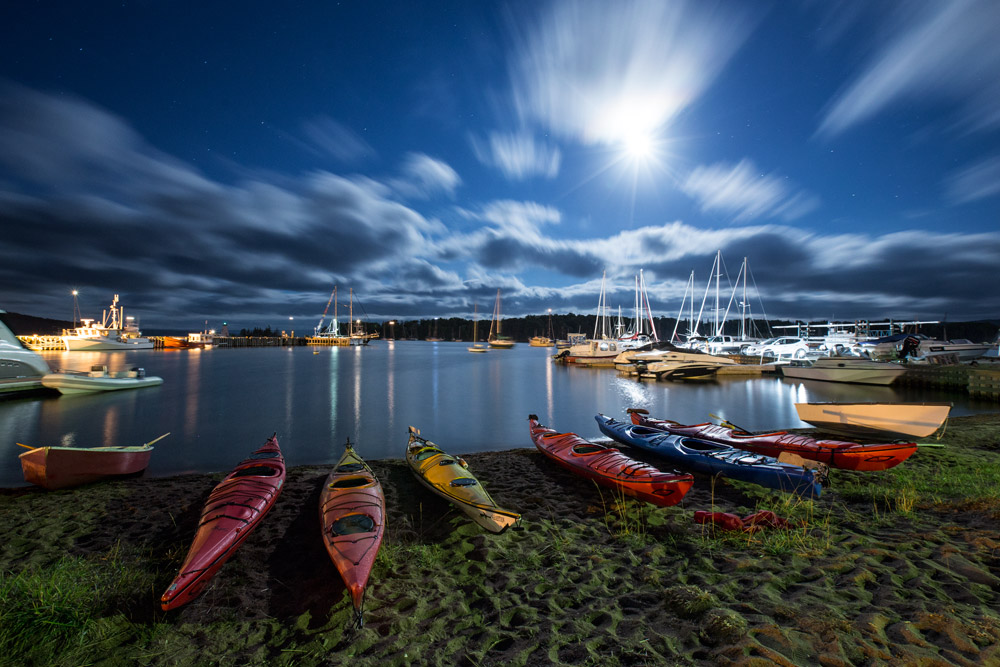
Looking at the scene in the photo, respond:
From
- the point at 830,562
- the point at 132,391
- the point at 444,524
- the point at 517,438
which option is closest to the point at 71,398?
the point at 132,391

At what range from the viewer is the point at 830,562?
16.0 ft

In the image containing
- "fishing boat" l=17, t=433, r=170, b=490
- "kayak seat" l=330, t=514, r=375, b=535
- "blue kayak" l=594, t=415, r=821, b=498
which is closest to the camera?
"kayak seat" l=330, t=514, r=375, b=535

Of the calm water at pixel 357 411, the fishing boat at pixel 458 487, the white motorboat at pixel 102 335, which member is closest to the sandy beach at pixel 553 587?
the fishing boat at pixel 458 487

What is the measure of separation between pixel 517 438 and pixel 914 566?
12.4m

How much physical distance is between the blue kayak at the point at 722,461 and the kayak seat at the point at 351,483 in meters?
7.27

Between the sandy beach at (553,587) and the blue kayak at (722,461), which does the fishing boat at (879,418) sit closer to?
the sandy beach at (553,587)

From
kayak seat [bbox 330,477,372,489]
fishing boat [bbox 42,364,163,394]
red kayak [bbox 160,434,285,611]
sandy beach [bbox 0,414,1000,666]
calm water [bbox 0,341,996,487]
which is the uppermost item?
fishing boat [bbox 42,364,163,394]

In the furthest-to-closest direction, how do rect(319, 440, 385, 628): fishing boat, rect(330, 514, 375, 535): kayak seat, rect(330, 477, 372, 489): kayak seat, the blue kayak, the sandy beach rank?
1. the blue kayak
2. rect(330, 477, 372, 489): kayak seat
3. rect(330, 514, 375, 535): kayak seat
4. rect(319, 440, 385, 628): fishing boat
5. the sandy beach

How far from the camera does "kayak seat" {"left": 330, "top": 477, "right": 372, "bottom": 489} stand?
7.04 meters

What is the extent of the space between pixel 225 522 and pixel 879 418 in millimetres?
15720

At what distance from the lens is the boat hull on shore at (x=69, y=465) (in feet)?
28.8

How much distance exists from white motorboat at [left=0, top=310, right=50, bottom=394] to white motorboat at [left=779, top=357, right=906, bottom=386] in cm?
5159

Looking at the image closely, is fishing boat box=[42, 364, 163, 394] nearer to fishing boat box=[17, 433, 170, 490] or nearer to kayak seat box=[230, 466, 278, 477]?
fishing boat box=[17, 433, 170, 490]

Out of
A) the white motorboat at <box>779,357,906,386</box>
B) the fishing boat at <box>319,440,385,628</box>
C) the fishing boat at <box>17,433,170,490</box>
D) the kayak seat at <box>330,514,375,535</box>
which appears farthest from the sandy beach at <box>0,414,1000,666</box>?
the white motorboat at <box>779,357,906,386</box>
